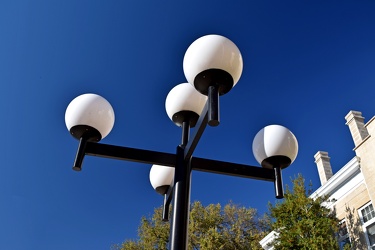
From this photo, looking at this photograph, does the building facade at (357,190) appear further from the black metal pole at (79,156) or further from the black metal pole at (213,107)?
the black metal pole at (213,107)

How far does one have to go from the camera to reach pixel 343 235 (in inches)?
511

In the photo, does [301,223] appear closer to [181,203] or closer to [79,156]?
[181,203]

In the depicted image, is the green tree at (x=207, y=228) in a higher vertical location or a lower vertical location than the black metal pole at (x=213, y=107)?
higher

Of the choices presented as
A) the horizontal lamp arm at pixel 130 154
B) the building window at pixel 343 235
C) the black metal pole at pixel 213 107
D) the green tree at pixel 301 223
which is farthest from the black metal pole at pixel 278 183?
the building window at pixel 343 235

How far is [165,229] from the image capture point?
24.6m

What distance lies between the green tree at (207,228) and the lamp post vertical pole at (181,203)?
1946 centimetres

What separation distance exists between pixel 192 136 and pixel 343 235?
39.4ft

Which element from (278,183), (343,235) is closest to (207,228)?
(343,235)

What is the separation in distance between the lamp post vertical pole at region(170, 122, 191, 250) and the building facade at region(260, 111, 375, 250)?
10286 mm

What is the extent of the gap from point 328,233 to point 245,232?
1569 cm

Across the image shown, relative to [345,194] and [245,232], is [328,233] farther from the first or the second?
[245,232]

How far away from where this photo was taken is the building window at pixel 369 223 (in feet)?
38.6

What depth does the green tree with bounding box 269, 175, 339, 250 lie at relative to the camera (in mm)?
11375

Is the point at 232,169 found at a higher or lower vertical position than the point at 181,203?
higher
